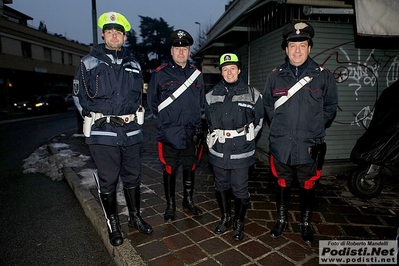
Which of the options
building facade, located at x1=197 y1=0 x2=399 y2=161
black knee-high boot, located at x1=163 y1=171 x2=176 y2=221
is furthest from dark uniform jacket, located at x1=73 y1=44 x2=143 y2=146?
building facade, located at x1=197 y1=0 x2=399 y2=161

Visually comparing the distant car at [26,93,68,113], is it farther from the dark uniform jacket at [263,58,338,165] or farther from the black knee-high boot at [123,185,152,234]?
the dark uniform jacket at [263,58,338,165]

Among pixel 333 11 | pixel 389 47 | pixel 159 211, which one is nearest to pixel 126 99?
pixel 159 211

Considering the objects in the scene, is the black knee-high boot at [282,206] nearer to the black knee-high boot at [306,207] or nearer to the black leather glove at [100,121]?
the black knee-high boot at [306,207]

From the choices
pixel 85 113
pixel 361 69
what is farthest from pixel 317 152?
pixel 361 69

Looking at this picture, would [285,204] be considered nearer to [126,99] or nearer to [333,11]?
[126,99]

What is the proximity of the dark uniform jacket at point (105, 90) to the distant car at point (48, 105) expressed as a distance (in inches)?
903

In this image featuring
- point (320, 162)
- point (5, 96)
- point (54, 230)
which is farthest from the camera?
point (5, 96)

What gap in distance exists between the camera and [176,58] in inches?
135

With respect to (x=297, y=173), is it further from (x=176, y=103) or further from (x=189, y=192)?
(x=176, y=103)

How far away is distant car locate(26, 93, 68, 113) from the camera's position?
22.4 m

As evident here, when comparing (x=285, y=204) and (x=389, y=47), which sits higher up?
(x=389, y=47)

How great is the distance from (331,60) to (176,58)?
3.39m

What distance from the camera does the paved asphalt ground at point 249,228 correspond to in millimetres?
2807

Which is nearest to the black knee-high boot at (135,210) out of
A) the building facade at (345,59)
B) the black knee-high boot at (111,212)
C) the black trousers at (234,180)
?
the black knee-high boot at (111,212)
